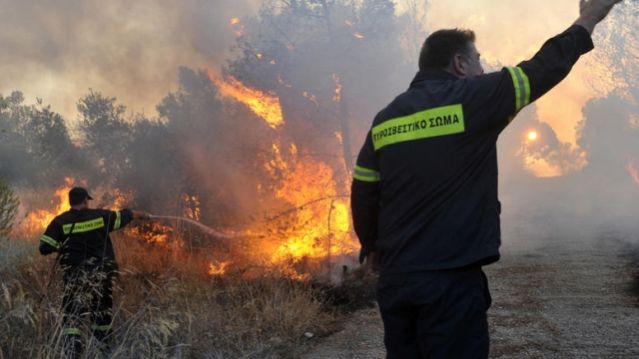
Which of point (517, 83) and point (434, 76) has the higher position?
point (434, 76)

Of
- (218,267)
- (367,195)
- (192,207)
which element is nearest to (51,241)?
(218,267)

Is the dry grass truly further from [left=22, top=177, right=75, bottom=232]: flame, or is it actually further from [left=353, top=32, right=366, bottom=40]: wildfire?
[left=353, top=32, right=366, bottom=40]: wildfire

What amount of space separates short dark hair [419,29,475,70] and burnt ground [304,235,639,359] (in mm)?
3033

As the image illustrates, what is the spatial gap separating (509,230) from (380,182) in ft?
40.2

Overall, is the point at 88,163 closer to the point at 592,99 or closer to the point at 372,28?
the point at 372,28

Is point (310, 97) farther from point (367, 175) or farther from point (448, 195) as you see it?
point (448, 195)

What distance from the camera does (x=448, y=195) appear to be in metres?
1.94

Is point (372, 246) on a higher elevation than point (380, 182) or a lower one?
lower

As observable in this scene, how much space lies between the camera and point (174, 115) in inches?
676

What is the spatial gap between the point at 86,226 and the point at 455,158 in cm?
452

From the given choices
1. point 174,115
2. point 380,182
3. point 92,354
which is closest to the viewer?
point 380,182

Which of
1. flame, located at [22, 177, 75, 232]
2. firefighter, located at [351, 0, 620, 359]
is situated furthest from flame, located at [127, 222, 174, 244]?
firefighter, located at [351, 0, 620, 359]

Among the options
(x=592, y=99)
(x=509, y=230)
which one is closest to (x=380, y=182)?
(x=509, y=230)

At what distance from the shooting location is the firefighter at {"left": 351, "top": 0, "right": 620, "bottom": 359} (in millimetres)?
1887
